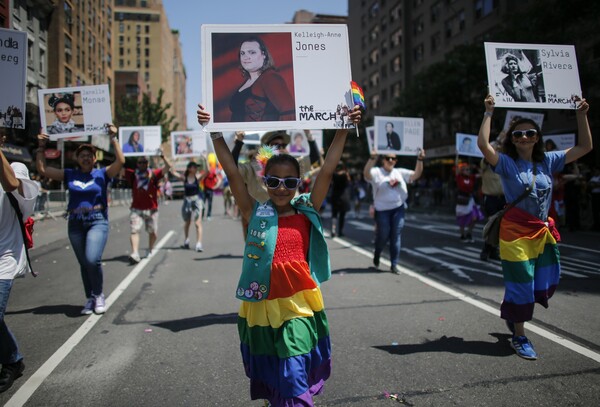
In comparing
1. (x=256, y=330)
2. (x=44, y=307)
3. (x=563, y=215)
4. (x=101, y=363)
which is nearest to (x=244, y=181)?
(x=256, y=330)

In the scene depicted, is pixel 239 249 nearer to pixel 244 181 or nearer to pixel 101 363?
pixel 101 363

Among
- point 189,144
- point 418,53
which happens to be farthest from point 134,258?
point 418,53

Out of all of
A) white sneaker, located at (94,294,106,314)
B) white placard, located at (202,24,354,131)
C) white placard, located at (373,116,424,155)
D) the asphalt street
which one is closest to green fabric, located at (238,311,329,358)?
the asphalt street

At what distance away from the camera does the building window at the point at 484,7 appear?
3200 centimetres

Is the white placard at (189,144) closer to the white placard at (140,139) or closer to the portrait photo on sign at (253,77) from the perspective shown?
the white placard at (140,139)

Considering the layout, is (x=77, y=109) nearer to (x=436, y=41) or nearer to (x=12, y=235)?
(x=12, y=235)

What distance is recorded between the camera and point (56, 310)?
17.8 feet

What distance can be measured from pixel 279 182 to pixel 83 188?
10.7 ft

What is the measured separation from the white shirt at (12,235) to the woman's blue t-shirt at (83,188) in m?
1.54

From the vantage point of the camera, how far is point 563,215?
14.2 meters

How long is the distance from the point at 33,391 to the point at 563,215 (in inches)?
588

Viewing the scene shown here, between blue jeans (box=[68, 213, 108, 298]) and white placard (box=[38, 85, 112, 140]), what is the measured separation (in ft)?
3.43

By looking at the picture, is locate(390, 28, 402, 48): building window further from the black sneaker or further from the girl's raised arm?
the black sneaker

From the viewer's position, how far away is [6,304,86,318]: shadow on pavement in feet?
17.4
